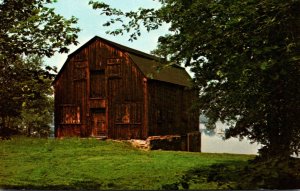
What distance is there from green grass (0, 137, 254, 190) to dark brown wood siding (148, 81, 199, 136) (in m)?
1.14

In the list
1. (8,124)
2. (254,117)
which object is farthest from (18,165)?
(254,117)

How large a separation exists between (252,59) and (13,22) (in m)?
5.96

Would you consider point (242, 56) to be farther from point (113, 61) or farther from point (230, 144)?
point (113, 61)

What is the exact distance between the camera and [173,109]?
48.5 feet

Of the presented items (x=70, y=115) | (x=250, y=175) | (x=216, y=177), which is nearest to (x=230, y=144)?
(x=216, y=177)

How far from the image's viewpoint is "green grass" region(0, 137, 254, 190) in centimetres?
980

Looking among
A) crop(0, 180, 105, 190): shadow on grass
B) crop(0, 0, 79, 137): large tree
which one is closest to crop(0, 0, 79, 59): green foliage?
crop(0, 0, 79, 137): large tree

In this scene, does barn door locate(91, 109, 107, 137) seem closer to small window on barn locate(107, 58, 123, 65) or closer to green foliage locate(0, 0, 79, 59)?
small window on barn locate(107, 58, 123, 65)

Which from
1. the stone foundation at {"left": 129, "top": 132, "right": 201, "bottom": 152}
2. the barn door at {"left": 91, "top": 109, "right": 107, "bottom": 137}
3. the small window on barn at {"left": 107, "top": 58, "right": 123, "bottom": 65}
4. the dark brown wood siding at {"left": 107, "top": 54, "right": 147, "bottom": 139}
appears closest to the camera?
the stone foundation at {"left": 129, "top": 132, "right": 201, "bottom": 152}

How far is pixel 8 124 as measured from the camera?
386 inches

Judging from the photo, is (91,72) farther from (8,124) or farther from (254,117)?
(254,117)

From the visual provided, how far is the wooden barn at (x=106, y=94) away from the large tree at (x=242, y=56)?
8.27 m

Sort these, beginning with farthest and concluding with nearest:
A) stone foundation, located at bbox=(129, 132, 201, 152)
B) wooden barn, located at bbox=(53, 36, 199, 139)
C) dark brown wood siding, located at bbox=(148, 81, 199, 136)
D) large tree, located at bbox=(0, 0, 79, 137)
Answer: wooden barn, located at bbox=(53, 36, 199, 139)
stone foundation, located at bbox=(129, 132, 201, 152)
dark brown wood siding, located at bbox=(148, 81, 199, 136)
large tree, located at bbox=(0, 0, 79, 137)

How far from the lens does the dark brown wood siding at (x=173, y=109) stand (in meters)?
11.2
